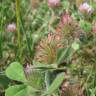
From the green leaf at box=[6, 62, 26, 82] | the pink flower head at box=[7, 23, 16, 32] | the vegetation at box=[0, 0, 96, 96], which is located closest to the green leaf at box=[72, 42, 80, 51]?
the vegetation at box=[0, 0, 96, 96]

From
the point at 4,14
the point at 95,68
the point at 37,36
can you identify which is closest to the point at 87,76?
the point at 95,68

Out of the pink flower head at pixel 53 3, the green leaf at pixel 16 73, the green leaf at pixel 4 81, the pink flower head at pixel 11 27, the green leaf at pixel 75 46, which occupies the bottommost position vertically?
the green leaf at pixel 4 81

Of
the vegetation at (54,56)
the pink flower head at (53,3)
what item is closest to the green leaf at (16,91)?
the vegetation at (54,56)

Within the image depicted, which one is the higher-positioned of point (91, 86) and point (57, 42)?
point (57, 42)

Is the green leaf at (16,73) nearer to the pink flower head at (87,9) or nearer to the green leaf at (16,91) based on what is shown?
→ the green leaf at (16,91)

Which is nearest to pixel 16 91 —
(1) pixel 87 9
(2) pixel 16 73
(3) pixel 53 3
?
(2) pixel 16 73

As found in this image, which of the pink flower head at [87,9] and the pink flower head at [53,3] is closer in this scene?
the pink flower head at [87,9]

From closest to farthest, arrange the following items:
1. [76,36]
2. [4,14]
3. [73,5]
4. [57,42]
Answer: [57,42] → [76,36] → [73,5] → [4,14]

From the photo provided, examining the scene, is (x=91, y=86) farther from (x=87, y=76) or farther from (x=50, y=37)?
(x=50, y=37)

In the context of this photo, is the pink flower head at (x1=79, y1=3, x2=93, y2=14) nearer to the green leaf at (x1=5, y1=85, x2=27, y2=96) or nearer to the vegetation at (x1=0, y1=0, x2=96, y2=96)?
the vegetation at (x1=0, y1=0, x2=96, y2=96)
